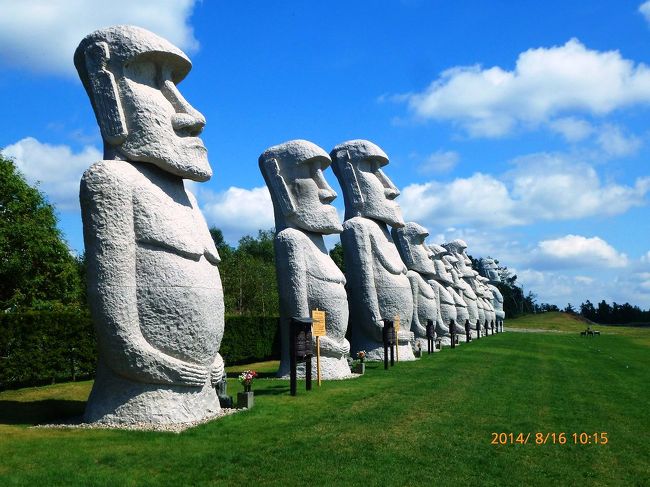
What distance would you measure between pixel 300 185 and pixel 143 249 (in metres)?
5.54

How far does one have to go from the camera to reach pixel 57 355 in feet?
44.7

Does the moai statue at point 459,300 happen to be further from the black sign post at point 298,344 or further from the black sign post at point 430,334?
the black sign post at point 298,344

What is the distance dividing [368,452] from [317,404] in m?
3.04

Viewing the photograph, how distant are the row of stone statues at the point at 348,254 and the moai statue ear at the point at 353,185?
1.0 inches

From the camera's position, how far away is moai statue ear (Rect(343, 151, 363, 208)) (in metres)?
16.3

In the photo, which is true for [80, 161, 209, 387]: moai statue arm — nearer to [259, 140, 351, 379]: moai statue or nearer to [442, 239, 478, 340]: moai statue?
[259, 140, 351, 379]: moai statue

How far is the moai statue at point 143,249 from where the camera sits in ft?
25.8

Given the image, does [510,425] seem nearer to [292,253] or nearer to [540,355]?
[292,253]

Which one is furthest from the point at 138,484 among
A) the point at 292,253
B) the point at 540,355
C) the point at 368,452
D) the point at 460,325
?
the point at 460,325

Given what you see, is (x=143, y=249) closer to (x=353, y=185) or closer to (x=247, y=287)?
(x=353, y=185)

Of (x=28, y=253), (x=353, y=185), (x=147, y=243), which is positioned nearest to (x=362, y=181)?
(x=353, y=185)

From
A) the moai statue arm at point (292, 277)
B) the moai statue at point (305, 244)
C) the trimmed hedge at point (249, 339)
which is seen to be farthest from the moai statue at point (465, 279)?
the moai statue arm at point (292, 277)

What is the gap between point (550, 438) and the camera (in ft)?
25.4

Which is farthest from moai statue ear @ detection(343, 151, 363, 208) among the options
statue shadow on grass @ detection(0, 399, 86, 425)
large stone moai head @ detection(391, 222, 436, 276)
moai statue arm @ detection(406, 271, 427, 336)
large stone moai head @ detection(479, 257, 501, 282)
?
large stone moai head @ detection(479, 257, 501, 282)
